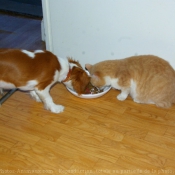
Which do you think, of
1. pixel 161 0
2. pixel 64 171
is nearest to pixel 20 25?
pixel 161 0

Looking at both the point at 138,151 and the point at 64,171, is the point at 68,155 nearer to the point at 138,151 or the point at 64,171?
the point at 64,171

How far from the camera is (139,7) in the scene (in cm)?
214

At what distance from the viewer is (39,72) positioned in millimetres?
2078

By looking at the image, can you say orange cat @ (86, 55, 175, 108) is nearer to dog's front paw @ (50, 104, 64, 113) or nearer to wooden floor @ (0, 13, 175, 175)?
wooden floor @ (0, 13, 175, 175)

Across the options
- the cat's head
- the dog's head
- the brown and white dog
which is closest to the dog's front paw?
the brown and white dog

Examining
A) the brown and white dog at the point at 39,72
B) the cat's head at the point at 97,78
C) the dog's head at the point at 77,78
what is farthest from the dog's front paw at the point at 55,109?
the cat's head at the point at 97,78

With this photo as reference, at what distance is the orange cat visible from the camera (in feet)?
7.23

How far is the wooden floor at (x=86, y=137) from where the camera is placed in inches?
72.2

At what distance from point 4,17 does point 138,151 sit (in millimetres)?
2885

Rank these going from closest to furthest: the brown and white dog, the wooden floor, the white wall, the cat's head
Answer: the wooden floor
the brown and white dog
the white wall
the cat's head

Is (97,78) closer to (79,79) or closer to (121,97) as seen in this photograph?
(79,79)

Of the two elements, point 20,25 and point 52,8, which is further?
point 20,25

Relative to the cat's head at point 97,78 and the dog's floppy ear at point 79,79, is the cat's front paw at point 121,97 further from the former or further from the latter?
the dog's floppy ear at point 79,79

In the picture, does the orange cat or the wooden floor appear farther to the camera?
the orange cat
